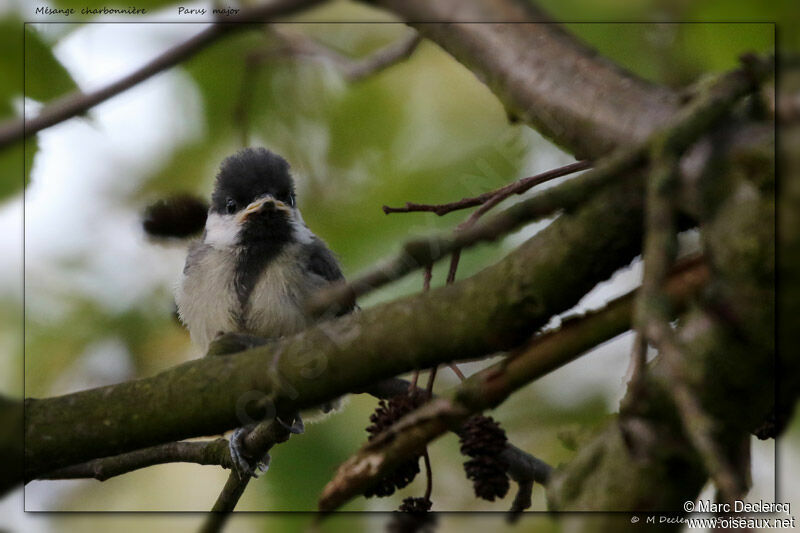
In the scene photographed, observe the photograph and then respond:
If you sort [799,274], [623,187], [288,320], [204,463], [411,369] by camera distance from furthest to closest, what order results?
1. [288,320]
2. [204,463]
3. [411,369]
4. [623,187]
5. [799,274]

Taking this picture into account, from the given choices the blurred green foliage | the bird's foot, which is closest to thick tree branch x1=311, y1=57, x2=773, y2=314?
the blurred green foliage

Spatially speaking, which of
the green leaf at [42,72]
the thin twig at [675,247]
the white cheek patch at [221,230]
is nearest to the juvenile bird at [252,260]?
the white cheek patch at [221,230]

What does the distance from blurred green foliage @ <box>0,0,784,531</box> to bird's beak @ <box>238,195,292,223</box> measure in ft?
0.53

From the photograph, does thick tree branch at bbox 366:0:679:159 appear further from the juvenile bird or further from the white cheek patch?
the white cheek patch

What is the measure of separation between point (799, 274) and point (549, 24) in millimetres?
494

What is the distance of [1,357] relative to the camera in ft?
5.88

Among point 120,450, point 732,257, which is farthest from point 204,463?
point 732,257

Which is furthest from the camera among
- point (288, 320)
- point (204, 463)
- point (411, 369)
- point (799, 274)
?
point (288, 320)

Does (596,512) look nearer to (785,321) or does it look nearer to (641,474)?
(641,474)

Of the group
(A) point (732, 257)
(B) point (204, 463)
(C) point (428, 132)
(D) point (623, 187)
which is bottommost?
(B) point (204, 463)

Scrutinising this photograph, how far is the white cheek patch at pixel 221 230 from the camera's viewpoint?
2291 millimetres

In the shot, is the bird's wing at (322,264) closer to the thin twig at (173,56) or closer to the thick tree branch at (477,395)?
the thick tree branch at (477,395)

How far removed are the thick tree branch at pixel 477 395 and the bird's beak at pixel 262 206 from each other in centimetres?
140

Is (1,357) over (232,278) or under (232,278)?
under
